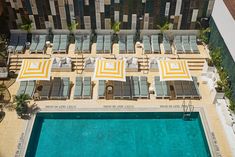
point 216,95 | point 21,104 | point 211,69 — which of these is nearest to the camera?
point 21,104

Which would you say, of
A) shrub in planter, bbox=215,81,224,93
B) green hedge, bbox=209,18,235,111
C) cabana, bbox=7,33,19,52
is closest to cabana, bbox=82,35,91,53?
cabana, bbox=7,33,19,52

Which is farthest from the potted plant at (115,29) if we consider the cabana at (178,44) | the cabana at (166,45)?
the cabana at (178,44)

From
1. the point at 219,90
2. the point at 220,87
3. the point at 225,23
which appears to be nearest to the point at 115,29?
the point at 225,23

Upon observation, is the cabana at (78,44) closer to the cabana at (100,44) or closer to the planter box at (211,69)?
the cabana at (100,44)

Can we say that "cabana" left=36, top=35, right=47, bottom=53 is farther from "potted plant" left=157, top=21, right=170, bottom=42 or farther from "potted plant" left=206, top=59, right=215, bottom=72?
"potted plant" left=206, top=59, right=215, bottom=72

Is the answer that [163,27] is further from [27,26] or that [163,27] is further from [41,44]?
[27,26]

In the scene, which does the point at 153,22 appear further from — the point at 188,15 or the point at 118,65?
the point at 118,65
